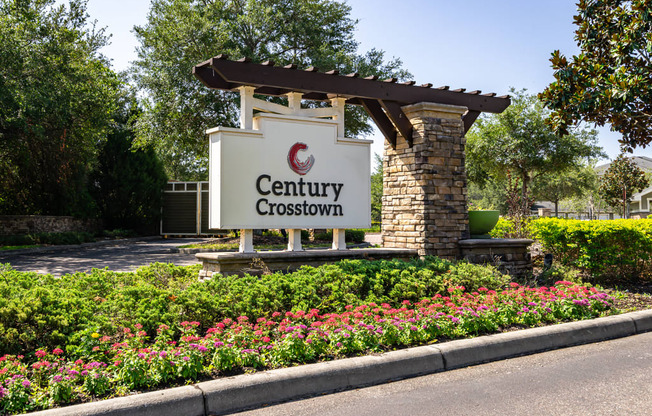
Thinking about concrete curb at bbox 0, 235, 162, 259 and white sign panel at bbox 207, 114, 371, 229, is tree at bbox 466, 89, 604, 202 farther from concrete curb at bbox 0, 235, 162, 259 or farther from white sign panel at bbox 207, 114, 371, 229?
white sign panel at bbox 207, 114, 371, 229

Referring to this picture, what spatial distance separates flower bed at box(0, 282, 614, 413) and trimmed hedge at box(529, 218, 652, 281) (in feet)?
10.00

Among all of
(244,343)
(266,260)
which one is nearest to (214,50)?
(266,260)

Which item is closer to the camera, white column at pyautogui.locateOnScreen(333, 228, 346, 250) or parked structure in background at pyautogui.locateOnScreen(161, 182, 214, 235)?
white column at pyautogui.locateOnScreen(333, 228, 346, 250)

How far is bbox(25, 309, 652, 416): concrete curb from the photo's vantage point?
378 cm

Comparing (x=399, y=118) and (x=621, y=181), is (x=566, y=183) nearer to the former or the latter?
(x=621, y=181)

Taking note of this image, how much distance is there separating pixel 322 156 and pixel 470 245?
125 inches

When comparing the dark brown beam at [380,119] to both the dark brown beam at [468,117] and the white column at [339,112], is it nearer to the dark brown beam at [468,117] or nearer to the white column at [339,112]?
the white column at [339,112]

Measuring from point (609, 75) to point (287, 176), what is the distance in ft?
20.4

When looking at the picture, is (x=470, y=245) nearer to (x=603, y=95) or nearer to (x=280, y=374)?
(x=603, y=95)

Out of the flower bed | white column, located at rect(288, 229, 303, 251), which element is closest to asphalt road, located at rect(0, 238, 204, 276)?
white column, located at rect(288, 229, 303, 251)

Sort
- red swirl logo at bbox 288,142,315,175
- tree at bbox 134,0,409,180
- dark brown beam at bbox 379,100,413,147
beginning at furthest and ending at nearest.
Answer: tree at bbox 134,0,409,180 < dark brown beam at bbox 379,100,413,147 < red swirl logo at bbox 288,142,315,175

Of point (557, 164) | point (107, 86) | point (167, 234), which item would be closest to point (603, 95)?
point (107, 86)

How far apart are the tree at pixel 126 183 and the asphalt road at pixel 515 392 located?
23.0 m

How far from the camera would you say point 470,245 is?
9406 mm
